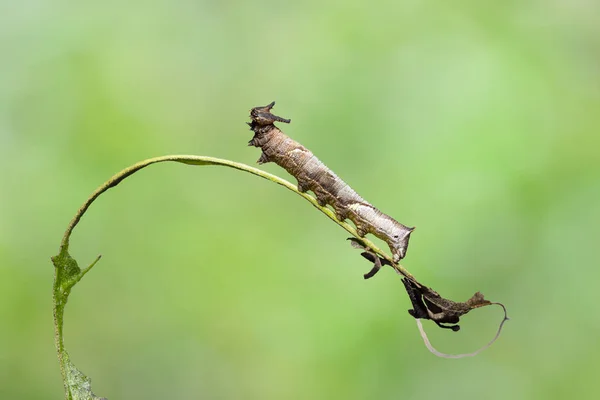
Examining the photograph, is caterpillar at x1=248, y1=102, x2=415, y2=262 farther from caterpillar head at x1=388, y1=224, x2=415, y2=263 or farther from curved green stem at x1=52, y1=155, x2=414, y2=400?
curved green stem at x1=52, y1=155, x2=414, y2=400

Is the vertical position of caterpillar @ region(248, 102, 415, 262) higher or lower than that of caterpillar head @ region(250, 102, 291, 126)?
lower

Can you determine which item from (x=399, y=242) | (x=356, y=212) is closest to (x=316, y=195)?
(x=356, y=212)

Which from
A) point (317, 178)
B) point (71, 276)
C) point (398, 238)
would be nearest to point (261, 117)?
point (317, 178)

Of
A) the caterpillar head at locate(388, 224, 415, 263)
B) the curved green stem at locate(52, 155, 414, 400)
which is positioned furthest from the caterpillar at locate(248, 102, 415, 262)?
the curved green stem at locate(52, 155, 414, 400)

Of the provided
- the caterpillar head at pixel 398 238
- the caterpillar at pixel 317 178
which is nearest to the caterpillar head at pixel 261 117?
the caterpillar at pixel 317 178

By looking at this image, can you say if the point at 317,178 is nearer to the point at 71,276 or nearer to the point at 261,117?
the point at 261,117

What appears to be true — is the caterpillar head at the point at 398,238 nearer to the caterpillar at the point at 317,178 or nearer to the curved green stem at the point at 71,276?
the caterpillar at the point at 317,178

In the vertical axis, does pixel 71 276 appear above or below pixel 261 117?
below

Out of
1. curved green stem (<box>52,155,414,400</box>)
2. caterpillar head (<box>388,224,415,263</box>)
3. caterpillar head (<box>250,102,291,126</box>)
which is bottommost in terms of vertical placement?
curved green stem (<box>52,155,414,400</box>)

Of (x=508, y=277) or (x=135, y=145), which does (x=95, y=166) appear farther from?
(x=508, y=277)
